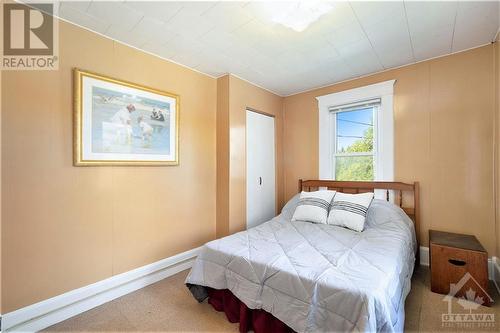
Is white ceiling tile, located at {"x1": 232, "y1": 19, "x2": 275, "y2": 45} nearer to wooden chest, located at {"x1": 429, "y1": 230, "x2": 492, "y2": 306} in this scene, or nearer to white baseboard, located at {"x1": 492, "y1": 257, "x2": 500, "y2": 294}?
wooden chest, located at {"x1": 429, "y1": 230, "x2": 492, "y2": 306}

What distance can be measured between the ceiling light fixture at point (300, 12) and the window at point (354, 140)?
70.3 inches

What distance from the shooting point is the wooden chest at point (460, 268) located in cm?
192

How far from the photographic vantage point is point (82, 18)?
6.17ft

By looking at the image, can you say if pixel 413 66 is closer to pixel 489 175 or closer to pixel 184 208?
pixel 489 175

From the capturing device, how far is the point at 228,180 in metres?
3.00

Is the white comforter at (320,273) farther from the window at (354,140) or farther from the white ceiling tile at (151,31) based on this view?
the white ceiling tile at (151,31)

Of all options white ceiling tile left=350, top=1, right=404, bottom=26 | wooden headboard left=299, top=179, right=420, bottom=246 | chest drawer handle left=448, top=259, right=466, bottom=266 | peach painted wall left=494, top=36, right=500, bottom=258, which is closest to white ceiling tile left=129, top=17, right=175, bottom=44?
white ceiling tile left=350, top=1, right=404, bottom=26

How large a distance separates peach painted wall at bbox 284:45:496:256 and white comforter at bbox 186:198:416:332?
2.03ft

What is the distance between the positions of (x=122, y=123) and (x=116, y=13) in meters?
0.92

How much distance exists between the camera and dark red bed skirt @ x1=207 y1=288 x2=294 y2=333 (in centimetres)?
155

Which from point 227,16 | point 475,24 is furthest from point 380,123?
point 227,16

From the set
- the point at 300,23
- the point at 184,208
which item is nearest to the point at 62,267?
the point at 184,208

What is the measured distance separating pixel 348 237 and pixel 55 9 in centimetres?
314

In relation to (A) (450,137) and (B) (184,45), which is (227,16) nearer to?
(B) (184,45)
